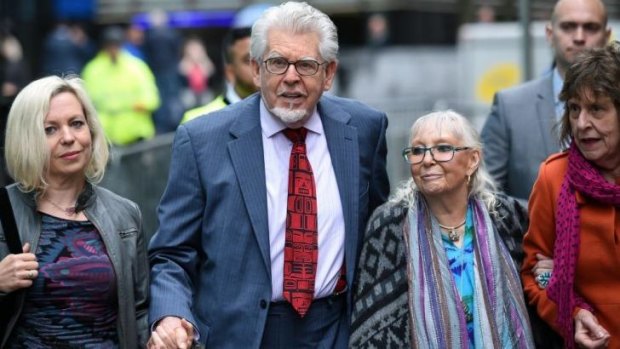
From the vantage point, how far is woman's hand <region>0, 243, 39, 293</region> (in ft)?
16.8

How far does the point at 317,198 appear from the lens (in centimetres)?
551

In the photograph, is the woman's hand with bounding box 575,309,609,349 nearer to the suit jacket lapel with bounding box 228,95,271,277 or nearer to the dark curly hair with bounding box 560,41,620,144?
the dark curly hair with bounding box 560,41,620,144

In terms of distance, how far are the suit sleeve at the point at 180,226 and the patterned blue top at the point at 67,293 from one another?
0.73 feet

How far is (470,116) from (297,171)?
8.78 m

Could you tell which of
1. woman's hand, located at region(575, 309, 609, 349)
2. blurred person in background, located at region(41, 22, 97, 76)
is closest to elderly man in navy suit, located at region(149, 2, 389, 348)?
woman's hand, located at region(575, 309, 609, 349)

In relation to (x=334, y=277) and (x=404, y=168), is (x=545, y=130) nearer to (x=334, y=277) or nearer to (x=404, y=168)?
(x=334, y=277)

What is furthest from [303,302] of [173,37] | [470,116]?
[173,37]

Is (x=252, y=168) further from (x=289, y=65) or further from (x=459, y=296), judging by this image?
(x=459, y=296)

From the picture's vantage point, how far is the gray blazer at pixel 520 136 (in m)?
6.80

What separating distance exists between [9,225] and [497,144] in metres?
2.69

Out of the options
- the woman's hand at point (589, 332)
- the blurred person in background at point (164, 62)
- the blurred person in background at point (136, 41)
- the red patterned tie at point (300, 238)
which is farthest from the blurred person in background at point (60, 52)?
the woman's hand at point (589, 332)

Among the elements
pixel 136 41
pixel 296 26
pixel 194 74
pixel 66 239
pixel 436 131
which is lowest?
pixel 194 74

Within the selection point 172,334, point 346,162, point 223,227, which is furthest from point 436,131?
point 172,334

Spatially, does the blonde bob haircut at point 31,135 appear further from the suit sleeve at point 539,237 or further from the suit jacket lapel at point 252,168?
the suit sleeve at point 539,237
